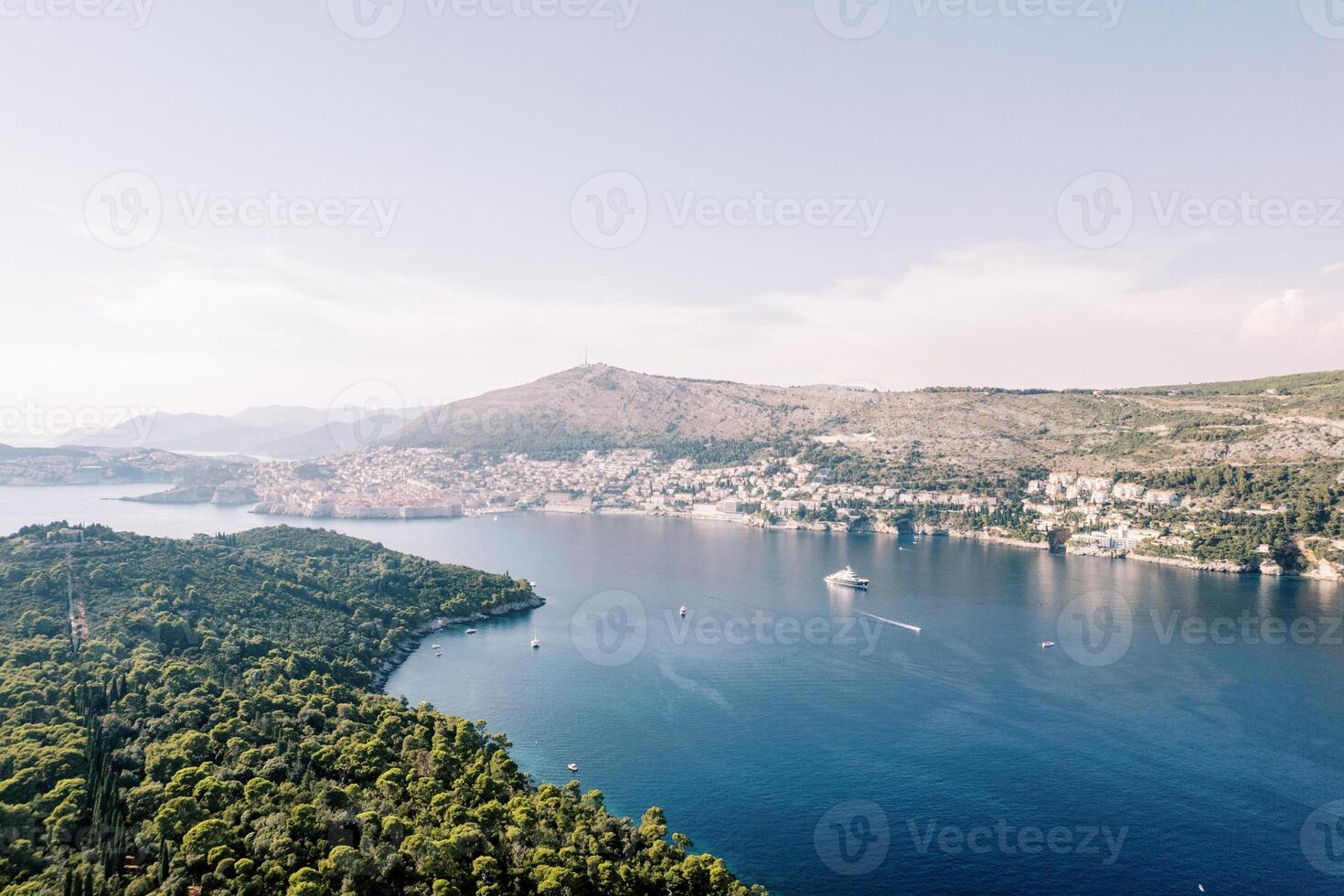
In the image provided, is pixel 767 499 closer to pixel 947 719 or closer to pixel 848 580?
pixel 848 580

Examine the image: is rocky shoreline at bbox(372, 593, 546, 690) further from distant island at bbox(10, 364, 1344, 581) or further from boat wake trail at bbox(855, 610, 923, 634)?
distant island at bbox(10, 364, 1344, 581)

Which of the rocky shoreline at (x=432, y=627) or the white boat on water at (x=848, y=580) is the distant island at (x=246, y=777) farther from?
the white boat on water at (x=848, y=580)

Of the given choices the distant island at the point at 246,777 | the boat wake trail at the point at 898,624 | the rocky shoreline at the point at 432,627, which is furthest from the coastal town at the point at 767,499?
the distant island at the point at 246,777

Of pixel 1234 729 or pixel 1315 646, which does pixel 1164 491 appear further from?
pixel 1234 729

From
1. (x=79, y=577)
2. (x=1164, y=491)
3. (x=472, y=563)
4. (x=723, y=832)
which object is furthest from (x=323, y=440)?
(x=723, y=832)

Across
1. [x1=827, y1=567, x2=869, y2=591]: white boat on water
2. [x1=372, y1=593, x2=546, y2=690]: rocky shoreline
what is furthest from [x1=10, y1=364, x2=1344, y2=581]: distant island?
[x1=372, y1=593, x2=546, y2=690]: rocky shoreline
